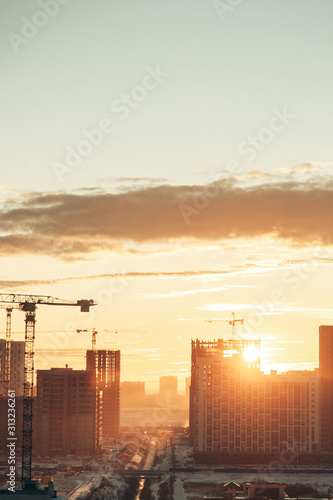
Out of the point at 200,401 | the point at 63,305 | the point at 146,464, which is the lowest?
the point at 146,464

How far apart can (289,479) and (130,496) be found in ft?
99.1

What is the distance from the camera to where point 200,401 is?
189 m

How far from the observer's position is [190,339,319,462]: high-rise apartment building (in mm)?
186250

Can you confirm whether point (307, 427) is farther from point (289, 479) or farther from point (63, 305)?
point (63, 305)

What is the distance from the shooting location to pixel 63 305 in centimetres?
17238

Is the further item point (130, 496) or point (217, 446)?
point (217, 446)

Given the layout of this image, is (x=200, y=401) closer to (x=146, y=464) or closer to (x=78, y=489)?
(x=146, y=464)

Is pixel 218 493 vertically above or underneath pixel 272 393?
underneath

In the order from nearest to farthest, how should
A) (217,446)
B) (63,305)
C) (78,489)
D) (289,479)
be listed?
1. (78,489)
2. (289,479)
3. (63,305)
4. (217,446)

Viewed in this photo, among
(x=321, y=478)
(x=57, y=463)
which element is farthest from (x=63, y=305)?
(x=321, y=478)

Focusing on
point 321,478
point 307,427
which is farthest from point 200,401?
point 321,478

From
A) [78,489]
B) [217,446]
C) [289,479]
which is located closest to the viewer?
[78,489]

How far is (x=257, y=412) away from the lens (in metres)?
190

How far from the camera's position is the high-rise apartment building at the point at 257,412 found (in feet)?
611
